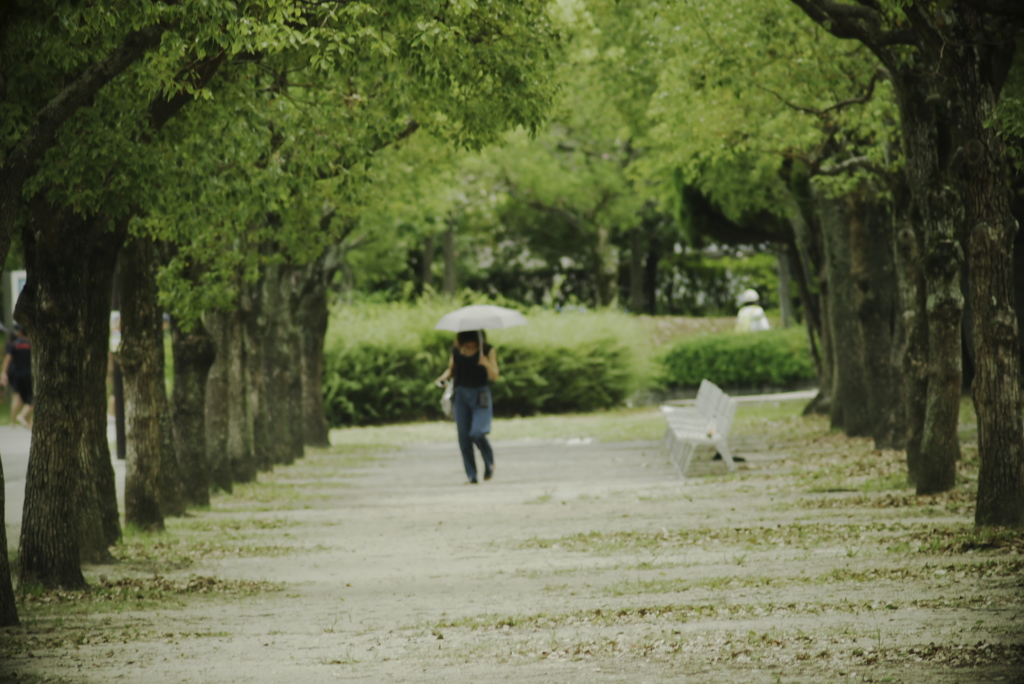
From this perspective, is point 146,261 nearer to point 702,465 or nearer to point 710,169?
point 702,465

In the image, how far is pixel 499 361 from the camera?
1296 inches

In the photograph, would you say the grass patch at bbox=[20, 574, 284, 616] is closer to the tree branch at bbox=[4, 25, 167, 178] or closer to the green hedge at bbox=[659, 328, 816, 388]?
the tree branch at bbox=[4, 25, 167, 178]

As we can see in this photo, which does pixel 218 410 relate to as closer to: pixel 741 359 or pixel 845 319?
pixel 845 319

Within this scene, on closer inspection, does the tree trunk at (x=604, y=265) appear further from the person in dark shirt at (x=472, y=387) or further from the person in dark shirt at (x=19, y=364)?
the person in dark shirt at (x=472, y=387)

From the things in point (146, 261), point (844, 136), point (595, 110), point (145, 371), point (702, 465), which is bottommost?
point (702, 465)

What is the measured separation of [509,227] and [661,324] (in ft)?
31.2

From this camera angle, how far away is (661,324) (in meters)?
45.7

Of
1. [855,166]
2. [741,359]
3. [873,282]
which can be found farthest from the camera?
[741,359]

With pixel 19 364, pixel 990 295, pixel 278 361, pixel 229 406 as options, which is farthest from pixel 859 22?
pixel 19 364

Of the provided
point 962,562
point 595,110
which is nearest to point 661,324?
point 595,110

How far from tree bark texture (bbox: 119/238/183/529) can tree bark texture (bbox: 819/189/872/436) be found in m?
10.9

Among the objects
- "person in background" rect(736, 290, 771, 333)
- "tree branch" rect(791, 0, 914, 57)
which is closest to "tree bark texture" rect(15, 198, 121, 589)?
"tree branch" rect(791, 0, 914, 57)

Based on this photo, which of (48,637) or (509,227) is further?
(509,227)

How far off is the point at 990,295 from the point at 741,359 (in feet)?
91.2
